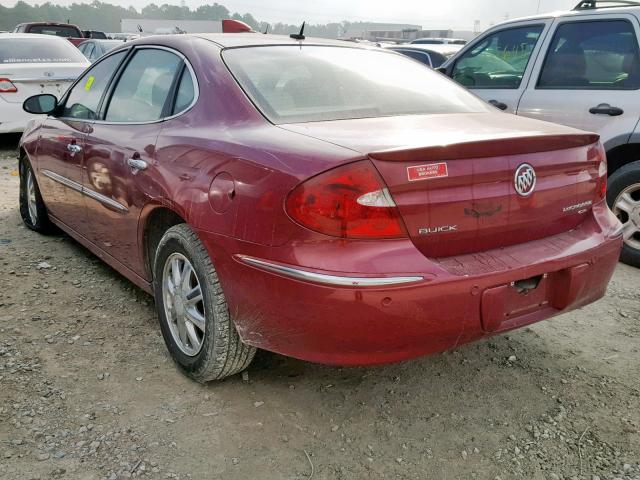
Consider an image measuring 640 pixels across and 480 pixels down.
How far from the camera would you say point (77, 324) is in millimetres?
3248

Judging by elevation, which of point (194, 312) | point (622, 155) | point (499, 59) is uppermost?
point (499, 59)

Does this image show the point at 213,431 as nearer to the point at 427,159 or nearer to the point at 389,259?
the point at 389,259

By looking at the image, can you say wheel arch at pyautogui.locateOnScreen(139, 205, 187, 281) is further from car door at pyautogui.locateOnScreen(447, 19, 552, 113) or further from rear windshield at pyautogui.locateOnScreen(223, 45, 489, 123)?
car door at pyautogui.locateOnScreen(447, 19, 552, 113)

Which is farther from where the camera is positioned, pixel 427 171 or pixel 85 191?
pixel 85 191

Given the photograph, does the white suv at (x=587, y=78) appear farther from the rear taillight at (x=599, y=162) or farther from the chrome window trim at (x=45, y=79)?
the chrome window trim at (x=45, y=79)

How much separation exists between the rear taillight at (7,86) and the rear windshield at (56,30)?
409 inches

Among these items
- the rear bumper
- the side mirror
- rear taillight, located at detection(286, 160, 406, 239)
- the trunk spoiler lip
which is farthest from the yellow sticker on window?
the trunk spoiler lip

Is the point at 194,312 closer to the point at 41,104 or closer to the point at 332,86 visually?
the point at 332,86

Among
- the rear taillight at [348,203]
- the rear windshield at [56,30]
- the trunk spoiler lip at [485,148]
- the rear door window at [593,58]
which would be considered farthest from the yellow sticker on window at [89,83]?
the rear windshield at [56,30]

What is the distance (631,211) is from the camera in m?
4.25

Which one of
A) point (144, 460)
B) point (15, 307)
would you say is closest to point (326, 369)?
point (144, 460)

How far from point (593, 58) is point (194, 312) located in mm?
3526

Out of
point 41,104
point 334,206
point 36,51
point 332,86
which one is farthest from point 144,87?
point 36,51

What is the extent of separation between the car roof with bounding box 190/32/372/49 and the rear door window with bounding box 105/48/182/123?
224 mm
